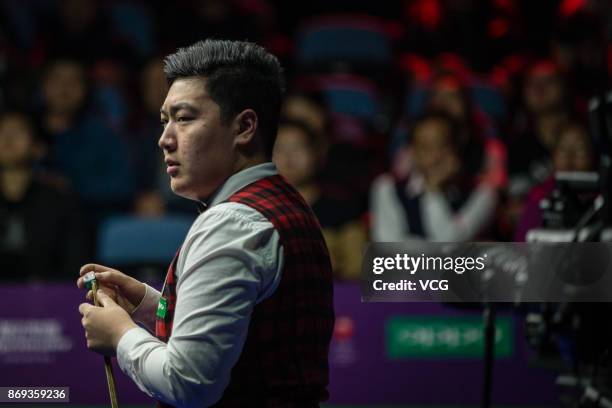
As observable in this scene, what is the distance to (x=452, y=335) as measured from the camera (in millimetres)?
6227

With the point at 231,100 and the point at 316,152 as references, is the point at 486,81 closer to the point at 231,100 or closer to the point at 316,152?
the point at 316,152

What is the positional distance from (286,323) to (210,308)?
0.22 m

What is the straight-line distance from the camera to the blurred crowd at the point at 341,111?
6.84m

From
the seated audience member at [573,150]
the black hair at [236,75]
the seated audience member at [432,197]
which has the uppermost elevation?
the black hair at [236,75]

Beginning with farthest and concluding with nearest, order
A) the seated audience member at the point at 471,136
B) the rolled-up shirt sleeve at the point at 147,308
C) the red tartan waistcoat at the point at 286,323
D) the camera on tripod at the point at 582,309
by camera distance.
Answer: the seated audience member at the point at 471,136 < the camera on tripod at the point at 582,309 < the rolled-up shirt sleeve at the point at 147,308 < the red tartan waistcoat at the point at 286,323

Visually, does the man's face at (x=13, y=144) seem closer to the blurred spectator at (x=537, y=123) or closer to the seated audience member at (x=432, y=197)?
the seated audience member at (x=432, y=197)

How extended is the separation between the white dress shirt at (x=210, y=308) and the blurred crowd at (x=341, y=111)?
10.7 ft

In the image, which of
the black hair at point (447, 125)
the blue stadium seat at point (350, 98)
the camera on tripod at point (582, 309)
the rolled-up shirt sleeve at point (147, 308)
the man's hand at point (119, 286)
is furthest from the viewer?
the blue stadium seat at point (350, 98)

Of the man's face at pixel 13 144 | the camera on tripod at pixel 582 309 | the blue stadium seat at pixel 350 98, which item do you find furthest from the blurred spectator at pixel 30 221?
the camera on tripod at pixel 582 309

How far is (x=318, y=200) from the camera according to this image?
6.98m

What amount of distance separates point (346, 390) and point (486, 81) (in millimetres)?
3891

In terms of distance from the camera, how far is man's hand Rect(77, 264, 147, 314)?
252cm

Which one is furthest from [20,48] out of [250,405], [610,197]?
[250,405]

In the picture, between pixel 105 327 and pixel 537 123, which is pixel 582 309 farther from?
pixel 537 123
